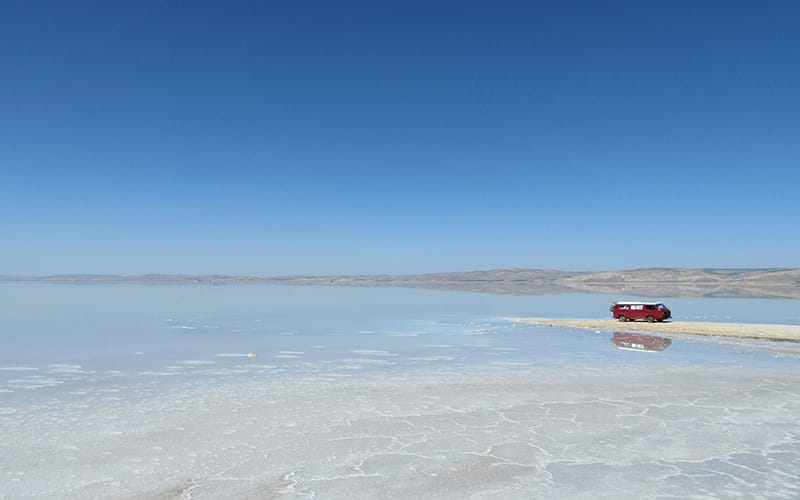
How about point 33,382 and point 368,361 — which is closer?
point 33,382

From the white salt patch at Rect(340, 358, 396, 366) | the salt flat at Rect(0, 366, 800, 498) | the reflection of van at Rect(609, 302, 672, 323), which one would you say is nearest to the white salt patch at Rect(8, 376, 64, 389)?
the salt flat at Rect(0, 366, 800, 498)

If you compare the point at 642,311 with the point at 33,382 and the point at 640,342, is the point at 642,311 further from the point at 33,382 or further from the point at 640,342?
the point at 33,382

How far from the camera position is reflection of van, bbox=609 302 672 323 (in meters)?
44.5

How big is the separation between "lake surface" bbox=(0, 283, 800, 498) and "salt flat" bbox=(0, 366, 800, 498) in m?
0.05

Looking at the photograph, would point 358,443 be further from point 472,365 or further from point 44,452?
point 472,365

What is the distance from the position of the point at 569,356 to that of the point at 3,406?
75.1ft

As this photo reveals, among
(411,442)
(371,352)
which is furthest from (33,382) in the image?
(411,442)

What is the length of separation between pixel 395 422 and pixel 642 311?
37525 millimetres

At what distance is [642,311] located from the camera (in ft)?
149

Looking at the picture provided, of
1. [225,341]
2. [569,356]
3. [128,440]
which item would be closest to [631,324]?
[569,356]

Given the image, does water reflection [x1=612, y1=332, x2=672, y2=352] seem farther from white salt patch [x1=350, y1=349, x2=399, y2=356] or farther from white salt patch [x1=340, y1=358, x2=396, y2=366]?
white salt patch [x1=340, y1=358, x2=396, y2=366]

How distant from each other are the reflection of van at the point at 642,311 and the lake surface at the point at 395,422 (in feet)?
50.3

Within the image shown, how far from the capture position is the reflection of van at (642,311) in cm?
4453

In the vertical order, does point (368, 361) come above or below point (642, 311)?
below
